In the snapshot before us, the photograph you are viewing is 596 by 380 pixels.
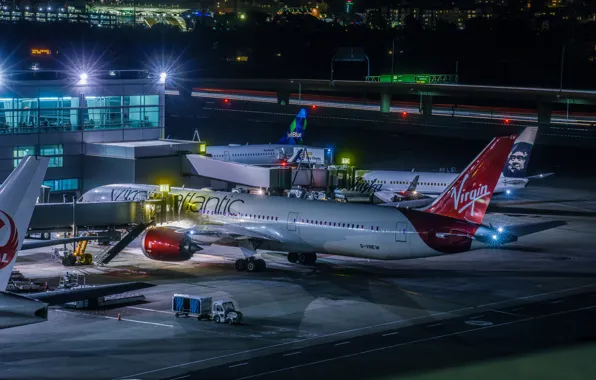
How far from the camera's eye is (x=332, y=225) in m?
55.2

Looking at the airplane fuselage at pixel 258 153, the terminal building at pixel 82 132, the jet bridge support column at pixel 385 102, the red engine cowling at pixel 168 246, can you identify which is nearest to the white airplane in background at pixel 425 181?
the airplane fuselage at pixel 258 153

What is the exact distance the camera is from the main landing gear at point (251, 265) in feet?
183

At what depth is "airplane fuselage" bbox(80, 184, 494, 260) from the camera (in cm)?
5294

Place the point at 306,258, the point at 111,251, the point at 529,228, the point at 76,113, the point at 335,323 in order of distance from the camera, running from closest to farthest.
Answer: the point at 335,323
the point at 529,228
the point at 111,251
the point at 306,258
the point at 76,113

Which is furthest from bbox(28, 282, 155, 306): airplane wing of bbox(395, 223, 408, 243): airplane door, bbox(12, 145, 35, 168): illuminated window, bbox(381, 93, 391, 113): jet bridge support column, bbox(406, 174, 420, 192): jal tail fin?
bbox(381, 93, 391, 113): jet bridge support column

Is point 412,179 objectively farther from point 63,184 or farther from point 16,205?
point 16,205

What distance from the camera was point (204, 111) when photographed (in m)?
176

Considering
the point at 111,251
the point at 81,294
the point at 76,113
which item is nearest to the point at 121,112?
the point at 76,113

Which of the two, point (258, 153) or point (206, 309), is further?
point (258, 153)

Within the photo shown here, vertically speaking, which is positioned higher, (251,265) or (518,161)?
(518,161)

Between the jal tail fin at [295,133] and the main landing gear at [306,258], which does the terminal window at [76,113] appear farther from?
the jal tail fin at [295,133]

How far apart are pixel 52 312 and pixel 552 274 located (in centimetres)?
2626

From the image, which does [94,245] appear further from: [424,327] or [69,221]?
[424,327]

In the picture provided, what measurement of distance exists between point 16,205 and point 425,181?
58216 millimetres
